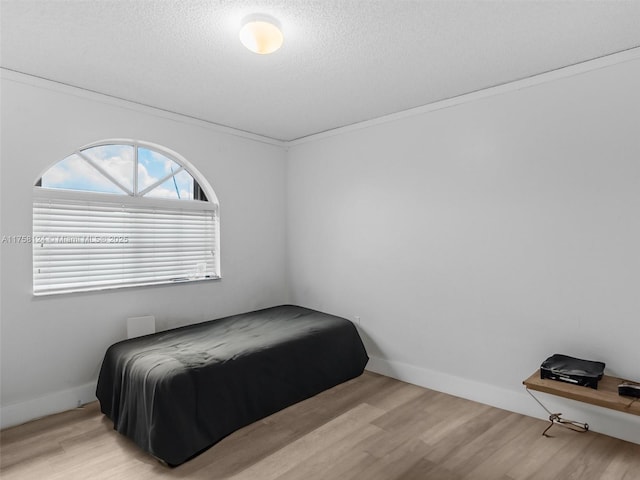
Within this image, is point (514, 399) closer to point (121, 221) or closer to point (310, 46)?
point (310, 46)

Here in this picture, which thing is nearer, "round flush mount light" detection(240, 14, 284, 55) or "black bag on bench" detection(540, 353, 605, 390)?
"round flush mount light" detection(240, 14, 284, 55)

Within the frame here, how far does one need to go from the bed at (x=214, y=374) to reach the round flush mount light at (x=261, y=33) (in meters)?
2.06

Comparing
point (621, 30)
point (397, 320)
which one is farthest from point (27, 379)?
point (621, 30)

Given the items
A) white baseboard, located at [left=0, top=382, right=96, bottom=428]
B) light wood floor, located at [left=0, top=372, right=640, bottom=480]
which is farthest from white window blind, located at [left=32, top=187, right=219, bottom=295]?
light wood floor, located at [left=0, top=372, right=640, bottom=480]

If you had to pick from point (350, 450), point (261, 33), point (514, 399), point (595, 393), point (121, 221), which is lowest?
point (350, 450)

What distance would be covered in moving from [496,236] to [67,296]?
3454 millimetres

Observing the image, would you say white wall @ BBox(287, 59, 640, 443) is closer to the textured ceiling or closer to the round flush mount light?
the textured ceiling

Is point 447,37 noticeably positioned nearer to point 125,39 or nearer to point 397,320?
point 125,39

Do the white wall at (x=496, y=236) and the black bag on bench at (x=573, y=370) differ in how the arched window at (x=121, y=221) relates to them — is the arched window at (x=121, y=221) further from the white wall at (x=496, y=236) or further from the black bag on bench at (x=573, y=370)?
the black bag on bench at (x=573, y=370)

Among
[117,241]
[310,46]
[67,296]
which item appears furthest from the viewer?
[117,241]

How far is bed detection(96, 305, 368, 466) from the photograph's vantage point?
2373 millimetres

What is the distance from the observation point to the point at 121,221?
3.37m

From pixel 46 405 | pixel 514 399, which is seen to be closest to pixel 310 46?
pixel 514 399

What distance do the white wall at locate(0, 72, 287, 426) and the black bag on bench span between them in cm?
298
